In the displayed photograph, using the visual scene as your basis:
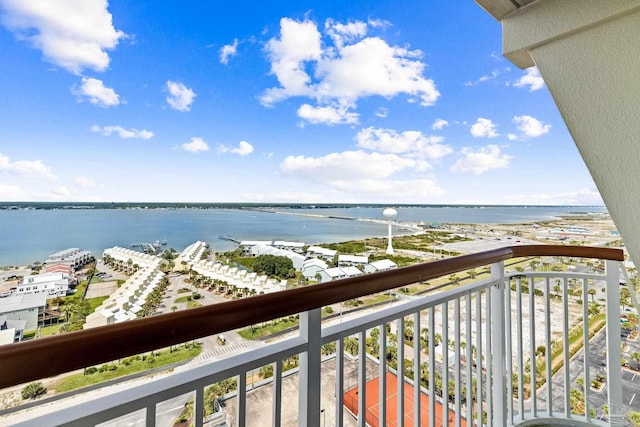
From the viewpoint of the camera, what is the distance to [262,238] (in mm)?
5750

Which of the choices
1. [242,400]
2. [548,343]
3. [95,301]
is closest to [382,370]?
[242,400]

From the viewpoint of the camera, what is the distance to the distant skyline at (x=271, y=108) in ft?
20.3

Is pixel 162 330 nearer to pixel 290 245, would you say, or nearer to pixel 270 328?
pixel 270 328

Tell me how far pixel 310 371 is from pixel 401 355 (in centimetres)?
36

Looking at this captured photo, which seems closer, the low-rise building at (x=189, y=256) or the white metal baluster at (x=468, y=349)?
the white metal baluster at (x=468, y=349)

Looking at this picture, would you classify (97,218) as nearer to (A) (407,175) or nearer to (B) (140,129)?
(B) (140,129)

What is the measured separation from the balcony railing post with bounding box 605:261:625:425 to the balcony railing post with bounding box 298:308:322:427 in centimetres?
176

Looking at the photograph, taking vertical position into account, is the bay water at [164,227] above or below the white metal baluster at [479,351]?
above

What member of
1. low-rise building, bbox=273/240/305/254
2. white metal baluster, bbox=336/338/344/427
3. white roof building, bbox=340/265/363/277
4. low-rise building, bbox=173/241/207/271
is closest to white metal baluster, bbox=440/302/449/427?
white roof building, bbox=340/265/363/277

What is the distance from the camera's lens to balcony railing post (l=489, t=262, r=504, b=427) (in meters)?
1.40

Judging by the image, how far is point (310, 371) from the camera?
77 centimetres

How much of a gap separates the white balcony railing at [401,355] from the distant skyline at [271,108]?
3436 mm

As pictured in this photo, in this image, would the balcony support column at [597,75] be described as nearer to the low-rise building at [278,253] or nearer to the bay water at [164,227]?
the bay water at [164,227]

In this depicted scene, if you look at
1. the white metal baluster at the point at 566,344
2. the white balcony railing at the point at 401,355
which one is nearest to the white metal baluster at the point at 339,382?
the white balcony railing at the point at 401,355
